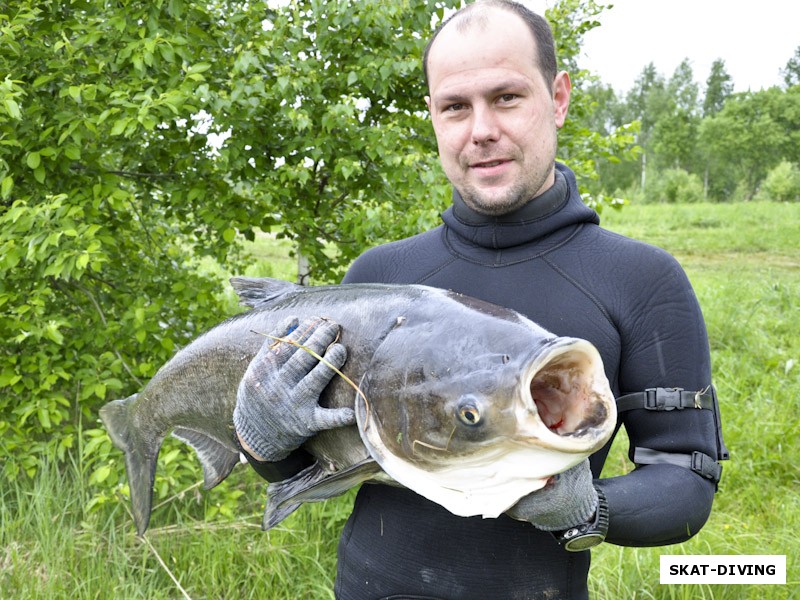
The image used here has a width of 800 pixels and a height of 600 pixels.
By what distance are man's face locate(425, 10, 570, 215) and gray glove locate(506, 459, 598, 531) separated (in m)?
0.75

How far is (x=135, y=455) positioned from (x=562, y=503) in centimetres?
174

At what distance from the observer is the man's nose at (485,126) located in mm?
1761

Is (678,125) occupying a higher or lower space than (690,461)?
lower

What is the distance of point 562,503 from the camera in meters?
1.37

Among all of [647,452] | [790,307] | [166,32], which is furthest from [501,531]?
[790,307]

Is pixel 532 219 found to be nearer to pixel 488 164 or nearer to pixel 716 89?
pixel 488 164

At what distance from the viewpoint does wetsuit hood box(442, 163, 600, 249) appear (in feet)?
6.08

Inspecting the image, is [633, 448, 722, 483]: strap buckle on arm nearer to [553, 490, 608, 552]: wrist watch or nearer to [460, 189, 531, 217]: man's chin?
[553, 490, 608, 552]: wrist watch

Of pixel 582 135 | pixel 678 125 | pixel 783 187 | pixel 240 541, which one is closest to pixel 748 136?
pixel 678 125

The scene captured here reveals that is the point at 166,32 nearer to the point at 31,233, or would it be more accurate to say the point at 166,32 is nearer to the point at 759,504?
the point at 31,233

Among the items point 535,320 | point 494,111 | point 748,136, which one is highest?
point 494,111

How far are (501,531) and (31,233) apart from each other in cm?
257

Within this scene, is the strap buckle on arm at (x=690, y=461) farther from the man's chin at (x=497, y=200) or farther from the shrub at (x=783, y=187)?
the shrub at (x=783, y=187)

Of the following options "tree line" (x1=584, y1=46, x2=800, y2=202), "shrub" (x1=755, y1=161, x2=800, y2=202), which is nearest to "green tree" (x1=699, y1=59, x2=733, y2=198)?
"tree line" (x1=584, y1=46, x2=800, y2=202)
